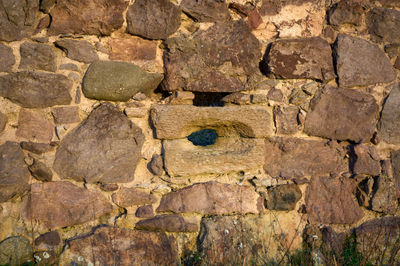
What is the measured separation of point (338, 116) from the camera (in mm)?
2410

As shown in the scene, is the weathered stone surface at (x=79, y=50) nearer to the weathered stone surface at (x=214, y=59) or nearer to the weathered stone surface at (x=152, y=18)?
the weathered stone surface at (x=152, y=18)

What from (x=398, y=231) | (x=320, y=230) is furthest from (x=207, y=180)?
(x=398, y=231)

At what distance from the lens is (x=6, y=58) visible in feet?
6.71

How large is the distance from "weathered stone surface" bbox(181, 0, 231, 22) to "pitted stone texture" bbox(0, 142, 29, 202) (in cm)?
137

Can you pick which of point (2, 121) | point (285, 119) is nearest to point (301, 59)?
point (285, 119)

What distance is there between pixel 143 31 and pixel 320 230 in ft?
5.84

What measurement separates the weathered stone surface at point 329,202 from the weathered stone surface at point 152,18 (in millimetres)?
1424

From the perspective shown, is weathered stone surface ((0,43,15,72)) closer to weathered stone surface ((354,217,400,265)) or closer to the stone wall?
the stone wall

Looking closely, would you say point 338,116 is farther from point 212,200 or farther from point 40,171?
point 40,171

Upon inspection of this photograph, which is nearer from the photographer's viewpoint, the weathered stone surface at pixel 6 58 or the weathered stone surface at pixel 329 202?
the weathered stone surface at pixel 6 58

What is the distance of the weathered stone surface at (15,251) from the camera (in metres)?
1.90

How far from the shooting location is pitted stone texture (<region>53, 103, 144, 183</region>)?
6.86ft

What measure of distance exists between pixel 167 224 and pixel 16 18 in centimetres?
154

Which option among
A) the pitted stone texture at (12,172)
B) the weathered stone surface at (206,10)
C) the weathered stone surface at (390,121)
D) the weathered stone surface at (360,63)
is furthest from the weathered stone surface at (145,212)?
the weathered stone surface at (390,121)
